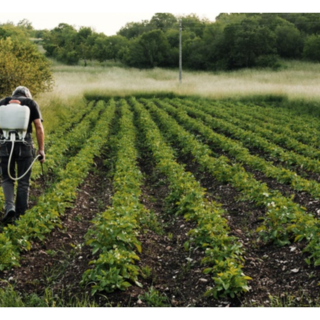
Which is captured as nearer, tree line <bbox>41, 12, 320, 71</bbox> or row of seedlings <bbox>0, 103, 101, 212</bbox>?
row of seedlings <bbox>0, 103, 101, 212</bbox>

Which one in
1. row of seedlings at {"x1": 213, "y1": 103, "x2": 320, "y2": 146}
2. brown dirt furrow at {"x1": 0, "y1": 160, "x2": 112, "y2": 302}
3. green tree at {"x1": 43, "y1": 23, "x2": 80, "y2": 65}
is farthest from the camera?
green tree at {"x1": 43, "y1": 23, "x2": 80, "y2": 65}

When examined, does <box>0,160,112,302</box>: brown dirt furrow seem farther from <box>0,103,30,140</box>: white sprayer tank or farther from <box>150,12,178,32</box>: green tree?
<box>150,12,178,32</box>: green tree

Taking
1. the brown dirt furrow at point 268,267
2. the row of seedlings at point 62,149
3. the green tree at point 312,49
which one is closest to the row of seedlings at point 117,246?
the brown dirt furrow at point 268,267

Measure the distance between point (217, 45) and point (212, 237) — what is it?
2044 inches

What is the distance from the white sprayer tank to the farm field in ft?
4.56


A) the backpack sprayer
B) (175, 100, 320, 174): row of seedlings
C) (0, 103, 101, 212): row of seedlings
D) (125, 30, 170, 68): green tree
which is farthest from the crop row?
(125, 30, 170, 68): green tree

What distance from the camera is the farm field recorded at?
512 centimetres

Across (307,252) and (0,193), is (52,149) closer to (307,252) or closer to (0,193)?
(0,193)

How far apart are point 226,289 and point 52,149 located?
8679mm

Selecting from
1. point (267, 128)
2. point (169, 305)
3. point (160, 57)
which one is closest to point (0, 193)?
point (169, 305)

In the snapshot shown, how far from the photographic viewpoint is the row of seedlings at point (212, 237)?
502cm

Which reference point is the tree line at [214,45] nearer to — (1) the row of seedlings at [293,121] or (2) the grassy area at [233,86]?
(2) the grassy area at [233,86]

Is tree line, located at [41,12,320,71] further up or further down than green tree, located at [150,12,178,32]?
further down

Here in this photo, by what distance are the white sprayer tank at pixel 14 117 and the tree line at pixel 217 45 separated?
4468 centimetres
